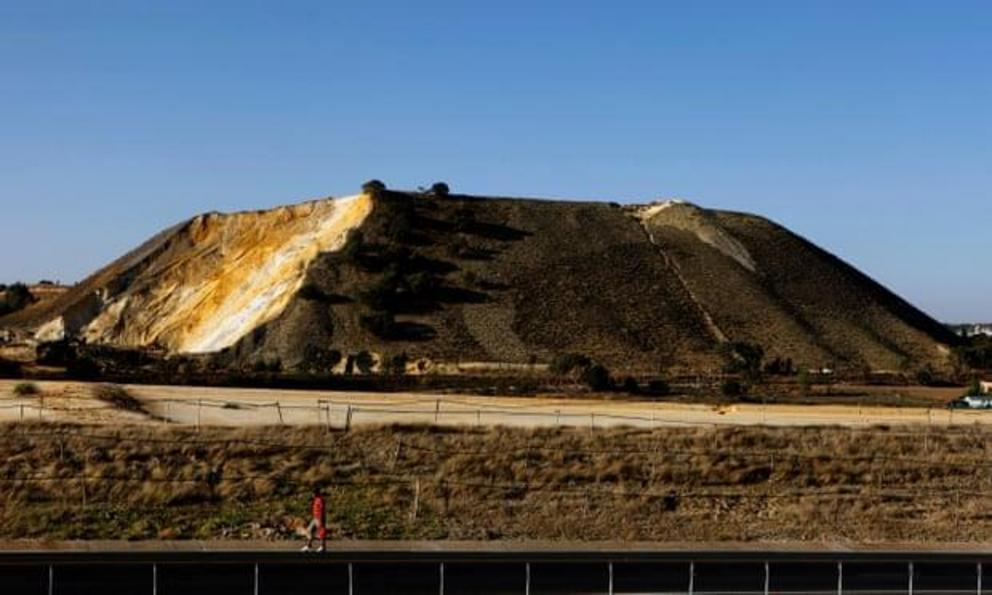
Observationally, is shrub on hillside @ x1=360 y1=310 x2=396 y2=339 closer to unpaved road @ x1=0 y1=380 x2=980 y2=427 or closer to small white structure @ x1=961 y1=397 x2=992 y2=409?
unpaved road @ x1=0 y1=380 x2=980 y2=427

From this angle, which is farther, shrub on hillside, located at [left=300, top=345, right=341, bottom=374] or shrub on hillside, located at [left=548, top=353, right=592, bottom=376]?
shrub on hillside, located at [left=300, top=345, right=341, bottom=374]

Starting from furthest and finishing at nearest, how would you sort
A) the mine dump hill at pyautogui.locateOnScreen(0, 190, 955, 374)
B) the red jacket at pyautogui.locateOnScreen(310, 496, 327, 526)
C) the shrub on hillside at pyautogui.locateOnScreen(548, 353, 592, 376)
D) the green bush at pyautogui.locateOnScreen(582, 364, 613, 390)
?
the mine dump hill at pyautogui.locateOnScreen(0, 190, 955, 374) → the shrub on hillside at pyautogui.locateOnScreen(548, 353, 592, 376) → the green bush at pyautogui.locateOnScreen(582, 364, 613, 390) → the red jacket at pyautogui.locateOnScreen(310, 496, 327, 526)

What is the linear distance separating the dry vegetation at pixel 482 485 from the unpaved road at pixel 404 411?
5502 mm

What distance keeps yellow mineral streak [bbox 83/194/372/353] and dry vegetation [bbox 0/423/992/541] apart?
46222 mm

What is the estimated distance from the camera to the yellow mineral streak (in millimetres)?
88000

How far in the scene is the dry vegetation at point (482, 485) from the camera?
29.2 m

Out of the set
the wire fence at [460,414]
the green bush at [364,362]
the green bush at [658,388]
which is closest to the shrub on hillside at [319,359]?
the green bush at [364,362]

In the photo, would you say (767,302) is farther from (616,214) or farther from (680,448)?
(680,448)

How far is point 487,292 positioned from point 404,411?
37.0 m

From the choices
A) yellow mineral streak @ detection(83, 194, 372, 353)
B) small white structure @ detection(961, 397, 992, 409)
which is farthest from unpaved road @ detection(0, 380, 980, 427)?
yellow mineral streak @ detection(83, 194, 372, 353)

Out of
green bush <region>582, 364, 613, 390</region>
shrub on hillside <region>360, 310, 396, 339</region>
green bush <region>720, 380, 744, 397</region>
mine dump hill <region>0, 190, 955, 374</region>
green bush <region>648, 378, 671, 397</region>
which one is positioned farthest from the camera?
mine dump hill <region>0, 190, 955, 374</region>

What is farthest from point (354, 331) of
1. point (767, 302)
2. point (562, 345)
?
point (767, 302)

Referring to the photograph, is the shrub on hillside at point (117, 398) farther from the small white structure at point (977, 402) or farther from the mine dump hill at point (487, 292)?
the small white structure at point (977, 402)

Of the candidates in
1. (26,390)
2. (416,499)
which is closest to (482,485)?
(416,499)
